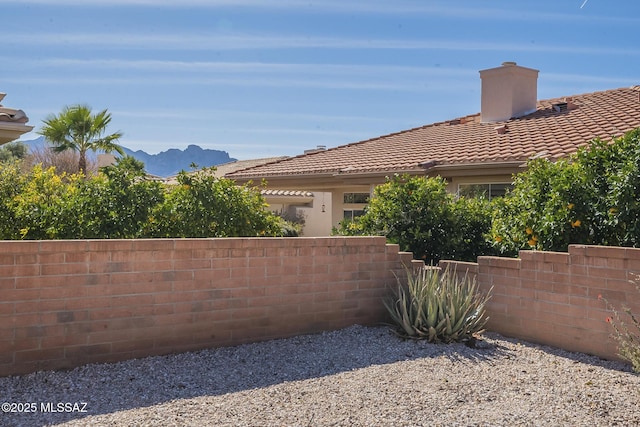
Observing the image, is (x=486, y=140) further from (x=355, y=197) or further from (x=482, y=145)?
(x=355, y=197)

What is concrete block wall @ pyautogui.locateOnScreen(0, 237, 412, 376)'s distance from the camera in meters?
6.71

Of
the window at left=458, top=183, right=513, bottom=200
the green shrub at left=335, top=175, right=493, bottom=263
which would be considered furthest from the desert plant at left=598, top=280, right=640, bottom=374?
the window at left=458, top=183, right=513, bottom=200

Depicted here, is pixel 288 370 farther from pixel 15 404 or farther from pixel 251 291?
pixel 15 404

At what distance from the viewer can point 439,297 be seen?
27.0 ft

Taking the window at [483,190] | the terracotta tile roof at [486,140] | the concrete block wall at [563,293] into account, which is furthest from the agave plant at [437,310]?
the window at [483,190]

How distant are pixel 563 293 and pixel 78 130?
27.5m

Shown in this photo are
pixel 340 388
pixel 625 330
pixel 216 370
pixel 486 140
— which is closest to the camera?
pixel 340 388

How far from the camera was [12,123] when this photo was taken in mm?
8523

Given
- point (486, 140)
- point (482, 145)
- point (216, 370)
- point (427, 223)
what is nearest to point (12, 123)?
point (216, 370)

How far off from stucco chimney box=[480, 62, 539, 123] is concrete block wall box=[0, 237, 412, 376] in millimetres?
11222

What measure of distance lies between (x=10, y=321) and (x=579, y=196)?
257 inches

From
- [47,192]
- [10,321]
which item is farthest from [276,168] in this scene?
[10,321]

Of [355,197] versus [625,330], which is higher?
[355,197]

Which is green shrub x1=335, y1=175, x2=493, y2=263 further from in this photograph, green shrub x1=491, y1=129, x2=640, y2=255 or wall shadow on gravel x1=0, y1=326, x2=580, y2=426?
wall shadow on gravel x1=0, y1=326, x2=580, y2=426
